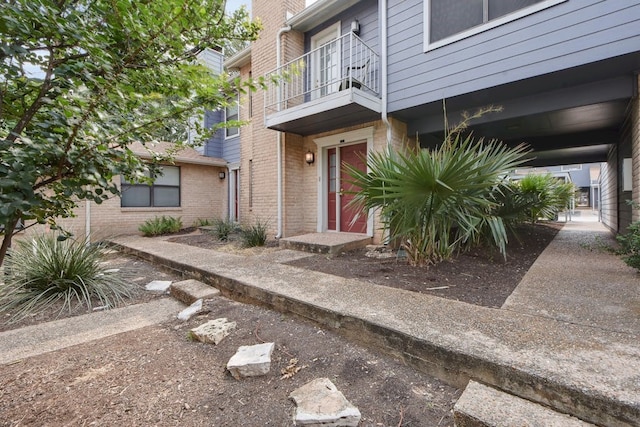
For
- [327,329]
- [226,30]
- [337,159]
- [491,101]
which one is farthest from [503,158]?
[337,159]

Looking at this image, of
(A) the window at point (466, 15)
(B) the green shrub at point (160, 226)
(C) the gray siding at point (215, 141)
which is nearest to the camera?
(A) the window at point (466, 15)

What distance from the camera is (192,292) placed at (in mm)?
3348

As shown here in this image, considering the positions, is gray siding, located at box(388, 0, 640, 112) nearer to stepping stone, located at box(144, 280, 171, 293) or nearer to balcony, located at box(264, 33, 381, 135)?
balcony, located at box(264, 33, 381, 135)

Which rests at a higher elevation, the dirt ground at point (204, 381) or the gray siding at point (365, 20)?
the gray siding at point (365, 20)

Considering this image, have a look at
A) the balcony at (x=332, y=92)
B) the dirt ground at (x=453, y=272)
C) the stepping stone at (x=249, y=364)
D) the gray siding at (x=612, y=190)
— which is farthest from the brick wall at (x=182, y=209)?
the gray siding at (x=612, y=190)

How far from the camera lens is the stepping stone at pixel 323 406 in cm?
139

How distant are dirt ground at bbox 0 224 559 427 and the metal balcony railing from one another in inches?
188

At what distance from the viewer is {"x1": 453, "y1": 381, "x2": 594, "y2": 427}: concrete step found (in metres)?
1.23

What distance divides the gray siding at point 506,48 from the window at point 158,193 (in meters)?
7.57

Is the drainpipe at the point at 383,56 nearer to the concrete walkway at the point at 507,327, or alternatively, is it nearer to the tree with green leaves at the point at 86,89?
the concrete walkway at the point at 507,327

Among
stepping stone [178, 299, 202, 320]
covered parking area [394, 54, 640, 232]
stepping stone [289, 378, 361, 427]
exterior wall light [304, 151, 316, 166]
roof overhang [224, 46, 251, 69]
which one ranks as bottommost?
stepping stone [289, 378, 361, 427]

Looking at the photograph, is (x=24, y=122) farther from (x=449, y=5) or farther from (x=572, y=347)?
(x=449, y=5)

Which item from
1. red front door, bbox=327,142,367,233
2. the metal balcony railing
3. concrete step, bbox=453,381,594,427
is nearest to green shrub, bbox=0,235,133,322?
concrete step, bbox=453,381,594,427

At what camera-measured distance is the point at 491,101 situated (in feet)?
16.1
